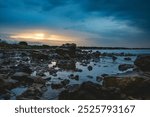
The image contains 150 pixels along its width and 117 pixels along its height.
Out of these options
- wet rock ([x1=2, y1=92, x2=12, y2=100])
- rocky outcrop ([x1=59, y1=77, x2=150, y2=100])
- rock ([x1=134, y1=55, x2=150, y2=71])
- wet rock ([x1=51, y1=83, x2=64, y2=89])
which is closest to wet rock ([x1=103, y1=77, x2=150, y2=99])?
rocky outcrop ([x1=59, y1=77, x2=150, y2=100])

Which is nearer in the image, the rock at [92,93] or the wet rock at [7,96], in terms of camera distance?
the rock at [92,93]

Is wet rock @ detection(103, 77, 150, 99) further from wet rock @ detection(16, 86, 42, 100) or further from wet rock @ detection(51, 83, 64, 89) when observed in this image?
wet rock @ detection(16, 86, 42, 100)

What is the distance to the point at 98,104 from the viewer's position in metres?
2.85

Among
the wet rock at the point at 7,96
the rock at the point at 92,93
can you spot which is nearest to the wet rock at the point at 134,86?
the rock at the point at 92,93

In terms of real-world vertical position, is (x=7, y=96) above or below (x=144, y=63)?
below

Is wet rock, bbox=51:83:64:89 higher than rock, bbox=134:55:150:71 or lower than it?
lower

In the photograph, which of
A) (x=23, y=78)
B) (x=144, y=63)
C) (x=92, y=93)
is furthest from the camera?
(x=144, y=63)

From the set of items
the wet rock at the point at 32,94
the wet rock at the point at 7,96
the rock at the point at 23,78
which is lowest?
the wet rock at the point at 7,96

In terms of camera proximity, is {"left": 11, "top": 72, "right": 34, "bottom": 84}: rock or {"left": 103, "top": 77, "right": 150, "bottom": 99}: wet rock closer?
{"left": 103, "top": 77, "right": 150, "bottom": 99}: wet rock

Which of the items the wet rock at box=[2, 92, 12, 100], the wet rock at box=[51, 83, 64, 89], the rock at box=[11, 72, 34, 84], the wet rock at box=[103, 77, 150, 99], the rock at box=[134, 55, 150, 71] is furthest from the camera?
the rock at box=[134, 55, 150, 71]

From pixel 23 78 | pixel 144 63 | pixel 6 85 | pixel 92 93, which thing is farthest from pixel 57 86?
pixel 144 63

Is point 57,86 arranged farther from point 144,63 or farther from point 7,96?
point 144,63

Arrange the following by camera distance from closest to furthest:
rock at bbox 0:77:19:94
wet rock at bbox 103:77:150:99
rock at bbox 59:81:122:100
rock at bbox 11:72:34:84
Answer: rock at bbox 59:81:122:100, wet rock at bbox 103:77:150:99, rock at bbox 0:77:19:94, rock at bbox 11:72:34:84

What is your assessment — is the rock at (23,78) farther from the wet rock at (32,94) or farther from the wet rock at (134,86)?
the wet rock at (134,86)
